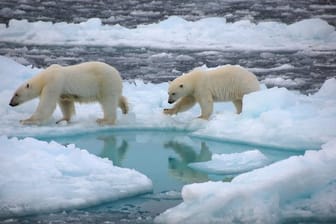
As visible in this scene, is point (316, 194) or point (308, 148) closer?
point (316, 194)

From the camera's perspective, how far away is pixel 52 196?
4.92 meters

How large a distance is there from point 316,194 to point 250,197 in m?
0.49

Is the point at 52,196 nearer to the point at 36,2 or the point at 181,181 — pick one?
the point at 181,181

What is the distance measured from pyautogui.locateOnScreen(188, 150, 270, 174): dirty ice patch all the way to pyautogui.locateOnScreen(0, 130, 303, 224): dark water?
8cm

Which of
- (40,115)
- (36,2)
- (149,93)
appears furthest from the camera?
(36,2)

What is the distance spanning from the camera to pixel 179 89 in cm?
775

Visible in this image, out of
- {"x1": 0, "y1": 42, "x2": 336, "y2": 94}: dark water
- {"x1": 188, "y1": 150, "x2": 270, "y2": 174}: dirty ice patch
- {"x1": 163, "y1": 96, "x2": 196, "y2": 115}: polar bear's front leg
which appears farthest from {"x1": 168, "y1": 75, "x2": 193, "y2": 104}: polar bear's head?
{"x1": 0, "y1": 42, "x2": 336, "y2": 94}: dark water

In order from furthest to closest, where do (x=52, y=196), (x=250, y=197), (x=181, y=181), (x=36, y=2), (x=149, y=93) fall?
(x=36, y=2) → (x=149, y=93) → (x=181, y=181) → (x=52, y=196) → (x=250, y=197)

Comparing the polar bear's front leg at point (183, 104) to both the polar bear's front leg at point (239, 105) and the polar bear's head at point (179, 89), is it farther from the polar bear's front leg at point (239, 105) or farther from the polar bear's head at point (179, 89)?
the polar bear's front leg at point (239, 105)

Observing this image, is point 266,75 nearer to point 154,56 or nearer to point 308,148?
point 154,56

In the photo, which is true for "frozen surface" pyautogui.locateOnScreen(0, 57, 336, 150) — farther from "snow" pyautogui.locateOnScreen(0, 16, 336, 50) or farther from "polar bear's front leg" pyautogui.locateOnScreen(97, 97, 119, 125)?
"snow" pyautogui.locateOnScreen(0, 16, 336, 50)

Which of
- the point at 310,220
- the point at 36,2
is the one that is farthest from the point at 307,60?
the point at 36,2

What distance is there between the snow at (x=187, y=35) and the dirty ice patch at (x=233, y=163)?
795 cm

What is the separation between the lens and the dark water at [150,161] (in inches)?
186
